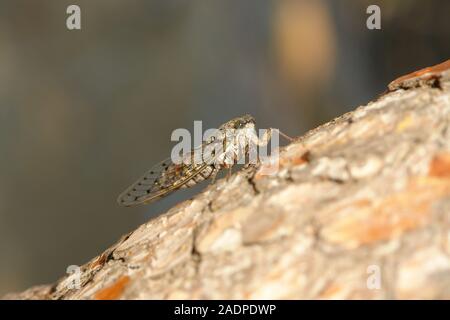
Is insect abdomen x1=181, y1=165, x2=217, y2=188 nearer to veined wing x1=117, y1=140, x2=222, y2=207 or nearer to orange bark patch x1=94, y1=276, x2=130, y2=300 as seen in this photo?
veined wing x1=117, y1=140, x2=222, y2=207

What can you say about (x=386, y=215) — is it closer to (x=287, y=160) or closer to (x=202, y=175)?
(x=287, y=160)

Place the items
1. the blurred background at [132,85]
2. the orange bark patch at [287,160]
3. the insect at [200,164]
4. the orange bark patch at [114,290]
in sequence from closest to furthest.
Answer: the orange bark patch at [114,290]
the orange bark patch at [287,160]
the insect at [200,164]
the blurred background at [132,85]

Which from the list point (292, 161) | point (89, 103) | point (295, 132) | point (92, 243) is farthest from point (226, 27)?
point (292, 161)

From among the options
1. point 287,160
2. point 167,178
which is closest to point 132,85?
point 167,178

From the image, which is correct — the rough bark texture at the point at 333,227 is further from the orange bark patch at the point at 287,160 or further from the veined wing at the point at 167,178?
the veined wing at the point at 167,178

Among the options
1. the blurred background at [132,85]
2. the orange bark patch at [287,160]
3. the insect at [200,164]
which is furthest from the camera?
the blurred background at [132,85]

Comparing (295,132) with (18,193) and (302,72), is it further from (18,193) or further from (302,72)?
(18,193)

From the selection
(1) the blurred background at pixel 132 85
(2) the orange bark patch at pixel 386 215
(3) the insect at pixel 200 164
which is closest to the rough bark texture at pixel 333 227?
(2) the orange bark patch at pixel 386 215
